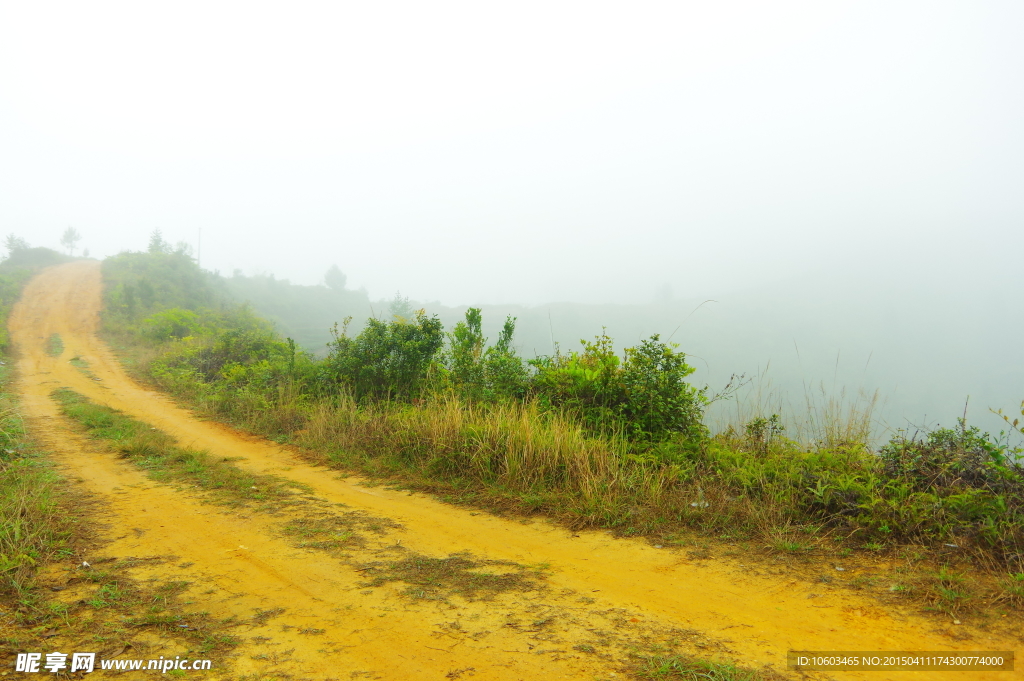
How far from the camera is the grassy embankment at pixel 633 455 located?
429 centimetres

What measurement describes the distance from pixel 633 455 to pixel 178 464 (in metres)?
6.22

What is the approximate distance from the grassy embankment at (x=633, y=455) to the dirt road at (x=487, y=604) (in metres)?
0.49

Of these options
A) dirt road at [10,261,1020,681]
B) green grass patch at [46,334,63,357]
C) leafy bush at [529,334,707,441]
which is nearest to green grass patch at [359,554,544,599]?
dirt road at [10,261,1020,681]

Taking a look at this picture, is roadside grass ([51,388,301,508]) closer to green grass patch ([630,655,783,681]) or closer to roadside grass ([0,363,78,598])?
roadside grass ([0,363,78,598])

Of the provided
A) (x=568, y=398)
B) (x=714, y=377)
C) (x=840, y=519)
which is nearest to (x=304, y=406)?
(x=568, y=398)

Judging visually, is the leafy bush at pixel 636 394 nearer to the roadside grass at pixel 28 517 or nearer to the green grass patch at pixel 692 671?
the green grass patch at pixel 692 671

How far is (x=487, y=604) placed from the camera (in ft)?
12.1

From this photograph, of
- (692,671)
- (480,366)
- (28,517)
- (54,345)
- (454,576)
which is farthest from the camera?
(54,345)

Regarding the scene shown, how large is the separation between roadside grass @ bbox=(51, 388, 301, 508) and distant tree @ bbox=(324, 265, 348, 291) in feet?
209

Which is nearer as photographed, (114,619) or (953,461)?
(114,619)

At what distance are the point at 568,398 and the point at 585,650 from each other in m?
4.77

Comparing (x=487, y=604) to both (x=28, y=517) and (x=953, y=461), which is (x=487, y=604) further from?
(x=953, y=461)

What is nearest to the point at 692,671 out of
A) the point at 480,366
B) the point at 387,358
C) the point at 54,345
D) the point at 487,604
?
the point at 487,604

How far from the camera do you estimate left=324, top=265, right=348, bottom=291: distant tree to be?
70.8 metres
